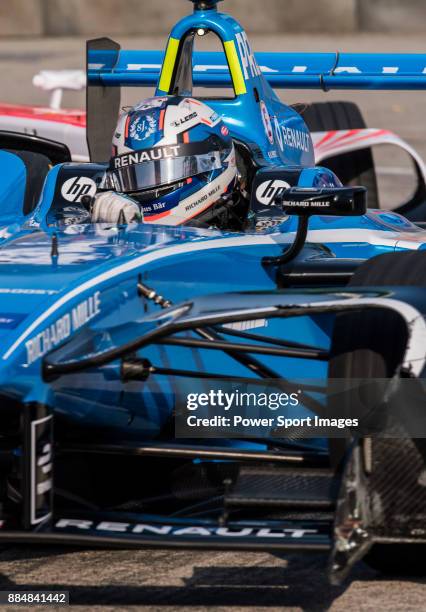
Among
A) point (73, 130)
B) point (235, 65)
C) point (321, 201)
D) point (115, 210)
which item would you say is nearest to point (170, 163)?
point (115, 210)

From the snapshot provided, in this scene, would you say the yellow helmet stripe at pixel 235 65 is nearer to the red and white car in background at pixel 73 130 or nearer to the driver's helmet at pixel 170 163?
the driver's helmet at pixel 170 163

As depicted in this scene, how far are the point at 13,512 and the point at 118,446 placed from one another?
42cm

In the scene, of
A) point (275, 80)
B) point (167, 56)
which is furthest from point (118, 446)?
point (275, 80)

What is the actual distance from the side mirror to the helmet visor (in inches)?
26.6

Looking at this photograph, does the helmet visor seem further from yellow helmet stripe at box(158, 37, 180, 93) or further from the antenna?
the antenna

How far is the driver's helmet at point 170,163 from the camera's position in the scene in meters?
4.39

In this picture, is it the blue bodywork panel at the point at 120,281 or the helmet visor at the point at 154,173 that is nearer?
the blue bodywork panel at the point at 120,281

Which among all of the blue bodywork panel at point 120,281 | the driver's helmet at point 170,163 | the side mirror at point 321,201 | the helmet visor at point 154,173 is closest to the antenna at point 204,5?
the blue bodywork panel at point 120,281

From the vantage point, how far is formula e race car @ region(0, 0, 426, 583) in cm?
299

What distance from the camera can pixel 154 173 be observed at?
4383 millimetres

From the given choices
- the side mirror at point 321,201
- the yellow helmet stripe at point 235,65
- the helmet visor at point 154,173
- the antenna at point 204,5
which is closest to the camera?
the side mirror at point 321,201

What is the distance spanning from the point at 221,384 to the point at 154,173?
3.15ft

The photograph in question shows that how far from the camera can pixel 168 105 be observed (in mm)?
4613

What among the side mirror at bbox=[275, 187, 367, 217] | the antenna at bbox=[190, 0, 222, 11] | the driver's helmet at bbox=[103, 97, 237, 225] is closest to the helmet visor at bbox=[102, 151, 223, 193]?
the driver's helmet at bbox=[103, 97, 237, 225]
